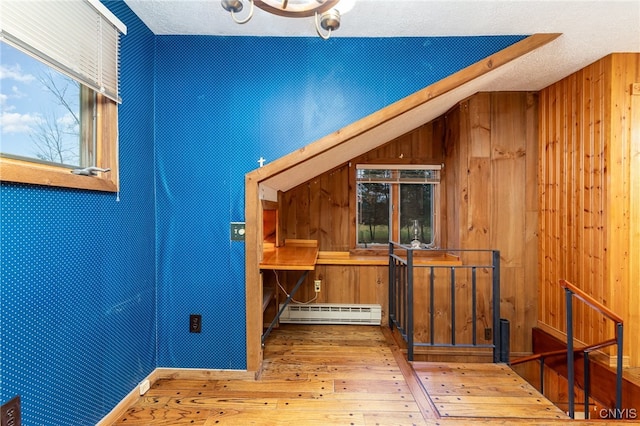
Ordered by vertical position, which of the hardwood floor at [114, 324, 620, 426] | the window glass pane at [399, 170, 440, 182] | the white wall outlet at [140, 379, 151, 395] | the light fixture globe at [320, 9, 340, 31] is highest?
the light fixture globe at [320, 9, 340, 31]

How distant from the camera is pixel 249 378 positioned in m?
2.19

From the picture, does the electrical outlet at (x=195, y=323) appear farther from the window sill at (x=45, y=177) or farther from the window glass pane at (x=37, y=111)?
the window glass pane at (x=37, y=111)

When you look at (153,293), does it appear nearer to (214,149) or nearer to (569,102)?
(214,149)

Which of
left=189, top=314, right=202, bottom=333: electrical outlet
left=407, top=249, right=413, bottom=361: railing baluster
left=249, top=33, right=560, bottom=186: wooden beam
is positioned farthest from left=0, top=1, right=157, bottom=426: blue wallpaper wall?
left=407, top=249, right=413, bottom=361: railing baluster

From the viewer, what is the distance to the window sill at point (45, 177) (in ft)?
3.81

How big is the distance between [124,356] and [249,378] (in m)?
0.83

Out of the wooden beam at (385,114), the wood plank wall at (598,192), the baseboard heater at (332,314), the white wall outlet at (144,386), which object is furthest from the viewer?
the baseboard heater at (332,314)

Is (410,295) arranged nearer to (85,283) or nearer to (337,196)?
(337,196)

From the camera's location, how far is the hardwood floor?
1.79m

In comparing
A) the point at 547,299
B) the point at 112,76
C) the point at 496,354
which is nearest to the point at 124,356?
the point at 112,76

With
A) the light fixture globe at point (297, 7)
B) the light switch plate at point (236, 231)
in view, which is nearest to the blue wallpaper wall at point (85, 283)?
the light switch plate at point (236, 231)

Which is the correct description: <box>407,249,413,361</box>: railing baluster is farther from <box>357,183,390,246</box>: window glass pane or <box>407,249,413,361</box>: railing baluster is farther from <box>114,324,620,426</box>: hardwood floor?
<box>357,183,390,246</box>: window glass pane

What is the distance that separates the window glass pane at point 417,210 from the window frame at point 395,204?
43 millimetres

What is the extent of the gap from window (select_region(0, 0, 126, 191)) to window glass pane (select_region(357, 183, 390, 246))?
2.65 metres
